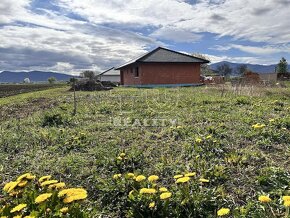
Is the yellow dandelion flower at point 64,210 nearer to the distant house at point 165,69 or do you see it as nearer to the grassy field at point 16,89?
the grassy field at point 16,89

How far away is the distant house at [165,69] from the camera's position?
77.6ft

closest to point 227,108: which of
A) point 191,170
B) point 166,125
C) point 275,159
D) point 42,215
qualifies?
point 166,125

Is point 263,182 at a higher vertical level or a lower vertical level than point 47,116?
lower

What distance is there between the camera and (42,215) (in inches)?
82.0

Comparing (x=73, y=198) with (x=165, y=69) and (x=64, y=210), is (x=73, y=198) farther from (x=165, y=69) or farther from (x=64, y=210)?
(x=165, y=69)

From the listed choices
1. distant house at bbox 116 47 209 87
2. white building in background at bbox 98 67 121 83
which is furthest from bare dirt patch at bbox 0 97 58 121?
→ white building in background at bbox 98 67 121 83

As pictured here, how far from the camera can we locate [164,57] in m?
24.2

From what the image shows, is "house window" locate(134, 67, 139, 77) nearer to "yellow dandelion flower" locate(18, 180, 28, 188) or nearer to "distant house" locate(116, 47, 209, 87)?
"distant house" locate(116, 47, 209, 87)

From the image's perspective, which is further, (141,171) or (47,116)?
(47,116)

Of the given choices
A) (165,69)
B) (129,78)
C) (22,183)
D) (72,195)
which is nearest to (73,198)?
(72,195)

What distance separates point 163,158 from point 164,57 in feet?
68.8

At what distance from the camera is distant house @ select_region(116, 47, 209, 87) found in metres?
23.6

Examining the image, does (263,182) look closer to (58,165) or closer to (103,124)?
(58,165)

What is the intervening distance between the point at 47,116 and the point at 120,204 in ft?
14.3
